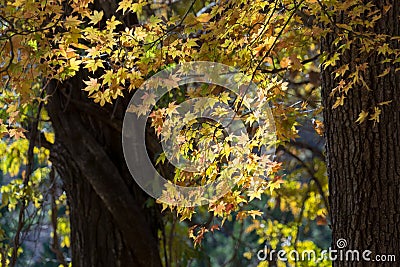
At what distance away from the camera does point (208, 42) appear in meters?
2.65

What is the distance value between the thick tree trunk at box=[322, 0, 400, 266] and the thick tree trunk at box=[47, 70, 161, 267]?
6.05 feet

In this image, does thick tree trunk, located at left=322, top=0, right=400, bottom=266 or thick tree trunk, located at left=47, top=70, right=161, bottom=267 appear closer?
thick tree trunk, located at left=322, top=0, right=400, bottom=266

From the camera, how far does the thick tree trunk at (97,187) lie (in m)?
4.20

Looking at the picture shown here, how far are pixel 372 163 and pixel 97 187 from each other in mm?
→ 2037

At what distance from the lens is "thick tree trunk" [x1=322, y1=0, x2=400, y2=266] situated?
2.61 metres

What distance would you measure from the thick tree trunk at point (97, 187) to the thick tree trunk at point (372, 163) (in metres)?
1.84

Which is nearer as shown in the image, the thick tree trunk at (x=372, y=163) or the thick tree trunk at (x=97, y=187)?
the thick tree trunk at (x=372, y=163)

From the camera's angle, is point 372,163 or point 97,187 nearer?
point 372,163

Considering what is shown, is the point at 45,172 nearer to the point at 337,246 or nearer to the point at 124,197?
the point at 124,197

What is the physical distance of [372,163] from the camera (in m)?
2.63

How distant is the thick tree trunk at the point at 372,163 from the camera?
2.61 metres

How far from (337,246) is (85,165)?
1987 millimetres

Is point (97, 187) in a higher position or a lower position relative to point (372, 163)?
higher

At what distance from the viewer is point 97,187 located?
418 centimetres
